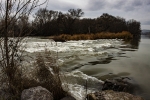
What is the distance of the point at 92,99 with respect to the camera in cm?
397

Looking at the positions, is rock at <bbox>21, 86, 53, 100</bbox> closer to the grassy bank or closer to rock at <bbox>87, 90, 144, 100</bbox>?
rock at <bbox>87, 90, 144, 100</bbox>

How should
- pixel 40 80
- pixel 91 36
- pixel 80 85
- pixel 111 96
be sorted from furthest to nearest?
pixel 91 36, pixel 80 85, pixel 40 80, pixel 111 96

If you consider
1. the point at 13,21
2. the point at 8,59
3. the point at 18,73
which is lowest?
the point at 18,73

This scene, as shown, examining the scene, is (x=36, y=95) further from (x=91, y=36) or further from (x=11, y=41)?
(x=91, y=36)

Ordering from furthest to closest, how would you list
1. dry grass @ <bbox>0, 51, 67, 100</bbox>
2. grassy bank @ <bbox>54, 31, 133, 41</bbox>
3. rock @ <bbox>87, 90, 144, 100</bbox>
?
grassy bank @ <bbox>54, 31, 133, 41</bbox>, rock @ <bbox>87, 90, 144, 100</bbox>, dry grass @ <bbox>0, 51, 67, 100</bbox>

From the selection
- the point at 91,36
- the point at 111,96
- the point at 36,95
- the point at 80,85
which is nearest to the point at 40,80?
the point at 36,95

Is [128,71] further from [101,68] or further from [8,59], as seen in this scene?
[8,59]

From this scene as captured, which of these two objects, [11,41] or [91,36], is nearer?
[11,41]

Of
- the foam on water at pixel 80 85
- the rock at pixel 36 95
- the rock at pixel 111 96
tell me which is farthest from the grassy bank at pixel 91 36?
the rock at pixel 36 95

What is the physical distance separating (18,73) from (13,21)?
1143mm

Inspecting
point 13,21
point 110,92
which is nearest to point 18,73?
point 13,21

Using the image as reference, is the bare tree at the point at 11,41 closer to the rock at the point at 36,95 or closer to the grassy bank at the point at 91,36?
the rock at the point at 36,95

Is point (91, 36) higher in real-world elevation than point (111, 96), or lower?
higher

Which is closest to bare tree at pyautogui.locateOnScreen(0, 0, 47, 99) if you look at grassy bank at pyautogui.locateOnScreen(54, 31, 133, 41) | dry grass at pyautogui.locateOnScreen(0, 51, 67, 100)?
dry grass at pyautogui.locateOnScreen(0, 51, 67, 100)
